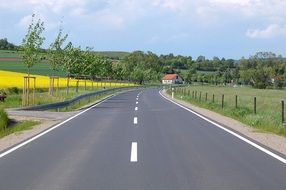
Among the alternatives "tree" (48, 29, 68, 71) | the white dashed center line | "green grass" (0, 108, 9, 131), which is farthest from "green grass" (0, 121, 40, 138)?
"tree" (48, 29, 68, 71)

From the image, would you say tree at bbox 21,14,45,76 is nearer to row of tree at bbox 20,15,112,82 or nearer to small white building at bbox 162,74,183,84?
row of tree at bbox 20,15,112,82

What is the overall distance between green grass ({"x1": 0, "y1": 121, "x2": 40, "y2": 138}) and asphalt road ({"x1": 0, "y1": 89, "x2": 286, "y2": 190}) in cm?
198

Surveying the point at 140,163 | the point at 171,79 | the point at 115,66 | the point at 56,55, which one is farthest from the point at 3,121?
the point at 171,79

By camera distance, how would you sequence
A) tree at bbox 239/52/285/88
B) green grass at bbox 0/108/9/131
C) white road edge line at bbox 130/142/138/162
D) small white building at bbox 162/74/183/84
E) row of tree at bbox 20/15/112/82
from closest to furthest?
white road edge line at bbox 130/142/138/162 → green grass at bbox 0/108/9/131 → row of tree at bbox 20/15/112/82 → tree at bbox 239/52/285/88 → small white building at bbox 162/74/183/84

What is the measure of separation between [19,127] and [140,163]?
994 centimetres

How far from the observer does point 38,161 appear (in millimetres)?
10578

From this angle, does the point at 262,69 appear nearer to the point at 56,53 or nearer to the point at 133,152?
the point at 56,53

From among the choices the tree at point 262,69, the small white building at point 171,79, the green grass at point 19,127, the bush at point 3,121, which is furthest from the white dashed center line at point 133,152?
the small white building at point 171,79

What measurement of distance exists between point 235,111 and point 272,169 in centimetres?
1648

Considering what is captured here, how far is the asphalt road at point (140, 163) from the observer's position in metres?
8.08

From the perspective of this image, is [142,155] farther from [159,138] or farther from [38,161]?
[159,138]

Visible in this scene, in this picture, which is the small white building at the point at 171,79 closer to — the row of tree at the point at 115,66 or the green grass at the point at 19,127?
the row of tree at the point at 115,66

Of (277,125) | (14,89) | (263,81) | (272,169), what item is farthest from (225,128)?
(263,81)

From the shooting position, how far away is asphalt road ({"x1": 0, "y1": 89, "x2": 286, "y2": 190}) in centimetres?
808
